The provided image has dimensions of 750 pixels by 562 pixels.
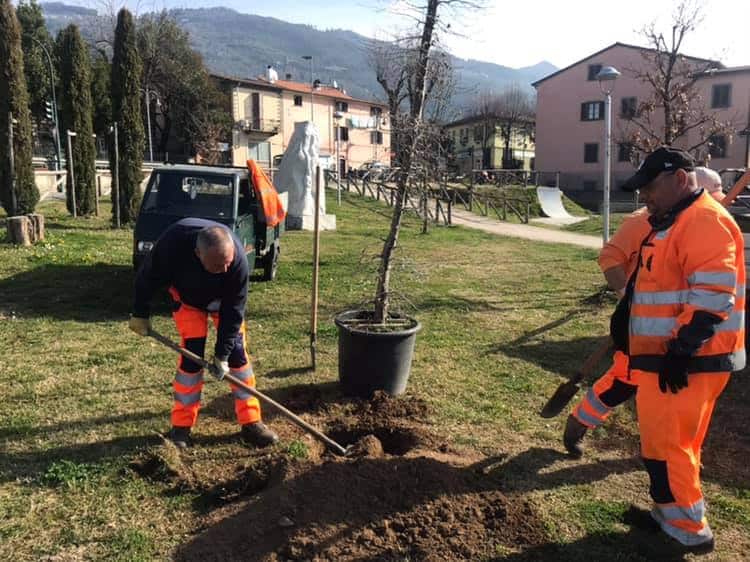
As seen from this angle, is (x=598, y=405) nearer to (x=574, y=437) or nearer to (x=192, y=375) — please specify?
(x=574, y=437)

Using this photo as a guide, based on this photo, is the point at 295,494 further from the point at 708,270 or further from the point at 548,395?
the point at 548,395

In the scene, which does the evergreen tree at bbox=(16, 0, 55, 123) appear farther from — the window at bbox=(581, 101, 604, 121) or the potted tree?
the potted tree

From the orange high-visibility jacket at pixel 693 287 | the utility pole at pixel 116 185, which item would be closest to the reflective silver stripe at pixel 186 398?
the orange high-visibility jacket at pixel 693 287

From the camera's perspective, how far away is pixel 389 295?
5.13 meters

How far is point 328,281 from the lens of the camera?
977cm

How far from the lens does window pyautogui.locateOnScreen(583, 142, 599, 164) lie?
139 ft

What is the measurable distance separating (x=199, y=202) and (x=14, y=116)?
7.94m

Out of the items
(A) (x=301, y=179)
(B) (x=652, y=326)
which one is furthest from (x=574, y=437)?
(A) (x=301, y=179)

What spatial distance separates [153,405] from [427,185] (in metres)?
2.90

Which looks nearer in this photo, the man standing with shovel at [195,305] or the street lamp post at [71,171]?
the man standing with shovel at [195,305]

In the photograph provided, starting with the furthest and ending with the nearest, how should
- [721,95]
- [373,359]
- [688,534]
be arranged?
[721,95] → [373,359] → [688,534]

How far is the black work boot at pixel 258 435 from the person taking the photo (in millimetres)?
4102

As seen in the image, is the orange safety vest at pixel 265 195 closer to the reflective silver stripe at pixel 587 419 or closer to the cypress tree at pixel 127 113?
the reflective silver stripe at pixel 587 419

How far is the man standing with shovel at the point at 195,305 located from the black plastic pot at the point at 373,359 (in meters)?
0.95
